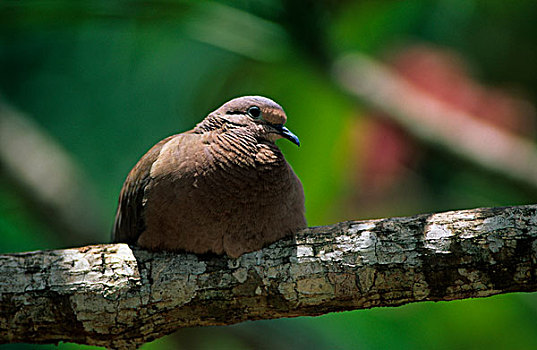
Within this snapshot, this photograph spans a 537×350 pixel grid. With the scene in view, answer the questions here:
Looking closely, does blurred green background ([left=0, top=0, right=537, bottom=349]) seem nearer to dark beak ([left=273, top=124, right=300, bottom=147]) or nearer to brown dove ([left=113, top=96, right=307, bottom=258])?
dark beak ([left=273, top=124, right=300, bottom=147])

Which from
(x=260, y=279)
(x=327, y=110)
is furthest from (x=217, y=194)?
(x=327, y=110)

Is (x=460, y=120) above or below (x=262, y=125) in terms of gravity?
above

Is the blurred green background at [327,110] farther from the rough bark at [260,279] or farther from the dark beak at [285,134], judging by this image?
the rough bark at [260,279]

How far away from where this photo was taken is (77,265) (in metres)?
2.05

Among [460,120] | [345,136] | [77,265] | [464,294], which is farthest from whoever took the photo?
[345,136]

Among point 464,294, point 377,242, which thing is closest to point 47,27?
point 377,242

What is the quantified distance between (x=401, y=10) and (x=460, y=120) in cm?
280

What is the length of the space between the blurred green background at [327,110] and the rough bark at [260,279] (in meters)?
2.24

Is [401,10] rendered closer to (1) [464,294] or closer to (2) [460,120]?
(2) [460,120]

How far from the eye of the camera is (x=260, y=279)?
200cm

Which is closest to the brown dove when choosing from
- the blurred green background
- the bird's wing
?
the bird's wing

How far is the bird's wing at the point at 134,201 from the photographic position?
7.50 ft

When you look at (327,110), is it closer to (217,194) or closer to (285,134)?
(285,134)

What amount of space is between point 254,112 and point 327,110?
3.35 meters
